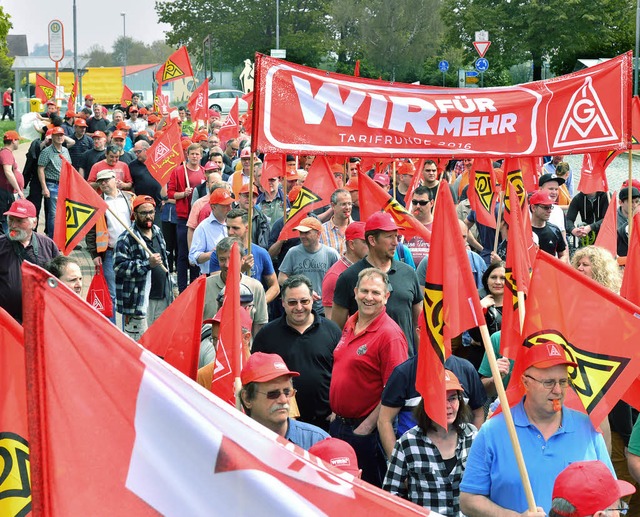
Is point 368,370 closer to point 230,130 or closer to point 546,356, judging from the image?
point 546,356

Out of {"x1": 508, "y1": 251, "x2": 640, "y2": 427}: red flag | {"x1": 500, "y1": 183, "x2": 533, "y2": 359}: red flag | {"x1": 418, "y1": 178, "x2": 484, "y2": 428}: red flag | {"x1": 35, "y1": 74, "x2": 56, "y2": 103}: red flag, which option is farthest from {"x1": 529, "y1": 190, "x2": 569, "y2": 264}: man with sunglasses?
{"x1": 35, "y1": 74, "x2": 56, "y2": 103}: red flag

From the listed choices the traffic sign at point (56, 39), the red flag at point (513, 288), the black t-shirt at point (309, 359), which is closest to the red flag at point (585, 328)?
the red flag at point (513, 288)

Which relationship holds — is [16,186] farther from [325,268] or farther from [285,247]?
[325,268]

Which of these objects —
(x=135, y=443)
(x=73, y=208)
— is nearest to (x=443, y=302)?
(x=135, y=443)

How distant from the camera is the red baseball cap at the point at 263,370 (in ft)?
17.5

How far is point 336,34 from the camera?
79812 mm

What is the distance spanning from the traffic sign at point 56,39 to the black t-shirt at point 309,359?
27.8 m

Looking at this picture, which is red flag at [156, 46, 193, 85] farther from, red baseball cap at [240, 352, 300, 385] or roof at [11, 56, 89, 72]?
roof at [11, 56, 89, 72]

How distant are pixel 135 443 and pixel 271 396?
2.26 m

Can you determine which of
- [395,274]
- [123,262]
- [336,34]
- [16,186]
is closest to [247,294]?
[395,274]

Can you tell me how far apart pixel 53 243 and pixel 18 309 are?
603 mm

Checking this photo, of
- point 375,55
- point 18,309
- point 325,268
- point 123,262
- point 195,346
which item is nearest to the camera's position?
point 195,346

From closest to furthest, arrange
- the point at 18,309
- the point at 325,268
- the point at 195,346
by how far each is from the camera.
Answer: the point at 195,346, the point at 18,309, the point at 325,268

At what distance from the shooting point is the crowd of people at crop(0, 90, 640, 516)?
4.83 m
